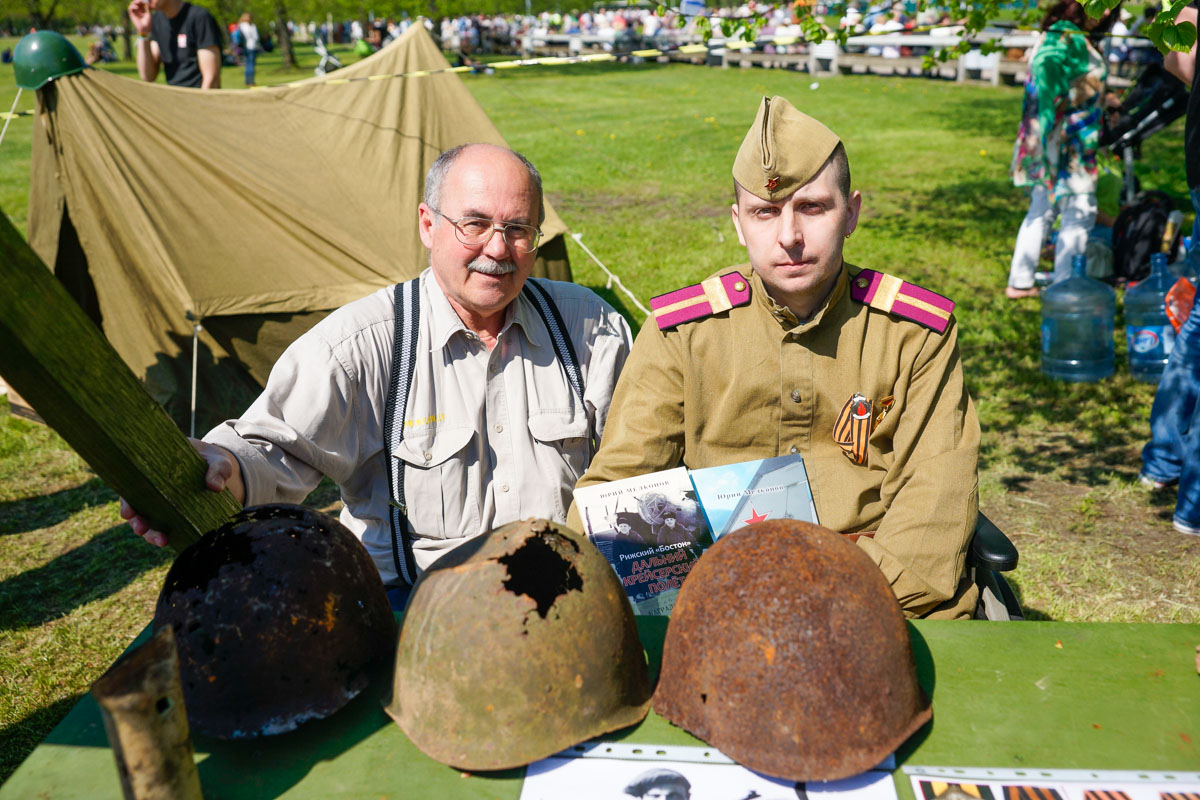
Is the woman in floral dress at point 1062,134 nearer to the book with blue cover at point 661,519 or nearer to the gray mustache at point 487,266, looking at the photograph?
the gray mustache at point 487,266

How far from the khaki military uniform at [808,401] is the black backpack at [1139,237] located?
5698 mm

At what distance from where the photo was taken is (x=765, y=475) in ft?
7.30

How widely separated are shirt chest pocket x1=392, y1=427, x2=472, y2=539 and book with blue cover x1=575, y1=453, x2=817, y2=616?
508 millimetres

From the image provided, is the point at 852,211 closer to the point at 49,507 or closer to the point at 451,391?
the point at 451,391

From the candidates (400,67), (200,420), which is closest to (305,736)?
(200,420)

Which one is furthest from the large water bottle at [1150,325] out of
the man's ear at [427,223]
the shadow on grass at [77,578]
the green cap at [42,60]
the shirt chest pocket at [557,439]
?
the green cap at [42,60]

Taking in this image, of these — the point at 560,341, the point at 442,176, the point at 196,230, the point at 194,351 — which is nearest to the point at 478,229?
the point at 442,176

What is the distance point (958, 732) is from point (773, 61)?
91.8ft

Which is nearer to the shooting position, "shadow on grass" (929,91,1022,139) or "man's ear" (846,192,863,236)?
"man's ear" (846,192,863,236)

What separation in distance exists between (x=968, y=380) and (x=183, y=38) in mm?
6235

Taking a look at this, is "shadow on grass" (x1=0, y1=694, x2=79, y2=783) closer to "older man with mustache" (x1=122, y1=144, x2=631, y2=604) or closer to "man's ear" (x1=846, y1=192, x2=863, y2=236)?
"older man with mustache" (x1=122, y1=144, x2=631, y2=604)

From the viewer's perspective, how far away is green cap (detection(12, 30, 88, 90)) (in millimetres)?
4844

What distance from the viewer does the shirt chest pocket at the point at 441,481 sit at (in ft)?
8.30

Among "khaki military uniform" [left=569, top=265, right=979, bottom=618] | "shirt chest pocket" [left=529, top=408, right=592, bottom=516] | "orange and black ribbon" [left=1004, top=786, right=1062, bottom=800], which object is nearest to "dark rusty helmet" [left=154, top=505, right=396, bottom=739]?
"khaki military uniform" [left=569, top=265, right=979, bottom=618]
